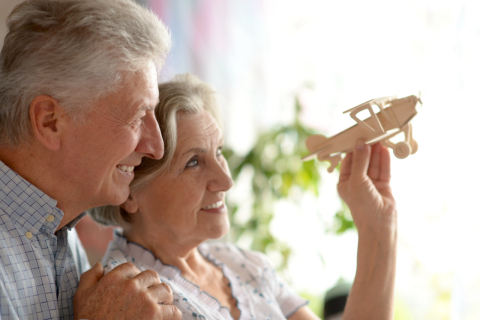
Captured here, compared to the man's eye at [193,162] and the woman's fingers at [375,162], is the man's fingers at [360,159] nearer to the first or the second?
the woman's fingers at [375,162]

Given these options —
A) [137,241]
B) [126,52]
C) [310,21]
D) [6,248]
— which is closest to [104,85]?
[126,52]

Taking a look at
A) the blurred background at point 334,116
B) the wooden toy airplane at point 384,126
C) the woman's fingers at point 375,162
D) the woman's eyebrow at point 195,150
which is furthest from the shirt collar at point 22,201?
the woman's fingers at point 375,162

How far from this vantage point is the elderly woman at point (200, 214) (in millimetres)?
1296

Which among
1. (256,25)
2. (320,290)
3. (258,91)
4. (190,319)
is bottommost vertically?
(320,290)

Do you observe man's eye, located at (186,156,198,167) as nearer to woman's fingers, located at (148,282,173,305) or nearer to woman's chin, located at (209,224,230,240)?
woman's chin, located at (209,224,230,240)

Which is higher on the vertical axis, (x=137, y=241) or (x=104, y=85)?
(x=104, y=85)

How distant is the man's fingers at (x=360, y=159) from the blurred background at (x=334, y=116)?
1.66 feet

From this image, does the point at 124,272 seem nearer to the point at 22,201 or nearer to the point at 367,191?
the point at 22,201

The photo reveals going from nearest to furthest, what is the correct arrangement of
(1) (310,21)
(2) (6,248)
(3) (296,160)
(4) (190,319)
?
(2) (6,248) < (4) (190,319) < (3) (296,160) < (1) (310,21)

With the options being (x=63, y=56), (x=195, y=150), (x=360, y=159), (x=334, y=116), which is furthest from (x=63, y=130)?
(x=334, y=116)

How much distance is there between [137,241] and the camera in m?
1.37

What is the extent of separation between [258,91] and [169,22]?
75 cm

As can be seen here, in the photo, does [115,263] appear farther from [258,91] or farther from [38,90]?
[258,91]

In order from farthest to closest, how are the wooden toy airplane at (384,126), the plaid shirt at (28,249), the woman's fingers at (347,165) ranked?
the woman's fingers at (347,165) < the wooden toy airplane at (384,126) < the plaid shirt at (28,249)
